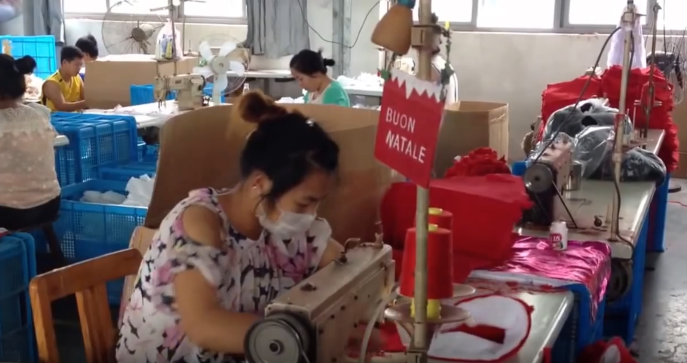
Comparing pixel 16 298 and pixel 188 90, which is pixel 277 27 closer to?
pixel 188 90

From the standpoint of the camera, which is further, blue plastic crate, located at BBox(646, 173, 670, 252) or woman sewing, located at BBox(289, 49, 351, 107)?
woman sewing, located at BBox(289, 49, 351, 107)

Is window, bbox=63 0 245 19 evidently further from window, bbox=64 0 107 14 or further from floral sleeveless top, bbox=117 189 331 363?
floral sleeveless top, bbox=117 189 331 363

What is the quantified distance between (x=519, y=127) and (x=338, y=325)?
229 inches

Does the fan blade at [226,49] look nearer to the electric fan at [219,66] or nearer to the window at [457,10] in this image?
the electric fan at [219,66]

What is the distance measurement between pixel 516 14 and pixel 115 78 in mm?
3476

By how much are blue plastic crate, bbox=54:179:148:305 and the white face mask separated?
1551 millimetres

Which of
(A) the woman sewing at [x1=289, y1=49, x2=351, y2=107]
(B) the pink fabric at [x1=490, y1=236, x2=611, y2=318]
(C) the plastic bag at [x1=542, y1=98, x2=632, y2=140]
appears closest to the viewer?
(B) the pink fabric at [x1=490, y1=236, x2=611, y2=318]

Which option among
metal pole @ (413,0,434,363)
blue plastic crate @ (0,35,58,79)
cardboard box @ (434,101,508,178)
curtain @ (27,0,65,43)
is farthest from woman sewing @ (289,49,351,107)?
curtain @ (27,0,65,43)

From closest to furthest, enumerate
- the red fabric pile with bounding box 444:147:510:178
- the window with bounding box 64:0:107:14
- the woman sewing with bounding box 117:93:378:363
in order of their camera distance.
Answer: the woman sewing with bounding box 117:93:378:363 → the red fabric pile with bounding box 444:147:510:178 → the window with bounding box 64:0:107:14

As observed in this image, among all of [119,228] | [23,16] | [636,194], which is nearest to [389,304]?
[636,194]

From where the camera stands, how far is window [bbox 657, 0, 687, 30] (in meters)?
6.39

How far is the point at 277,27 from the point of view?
6.96 metres

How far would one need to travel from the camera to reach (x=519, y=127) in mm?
6734

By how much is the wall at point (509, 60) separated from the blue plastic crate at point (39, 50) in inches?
69.9
